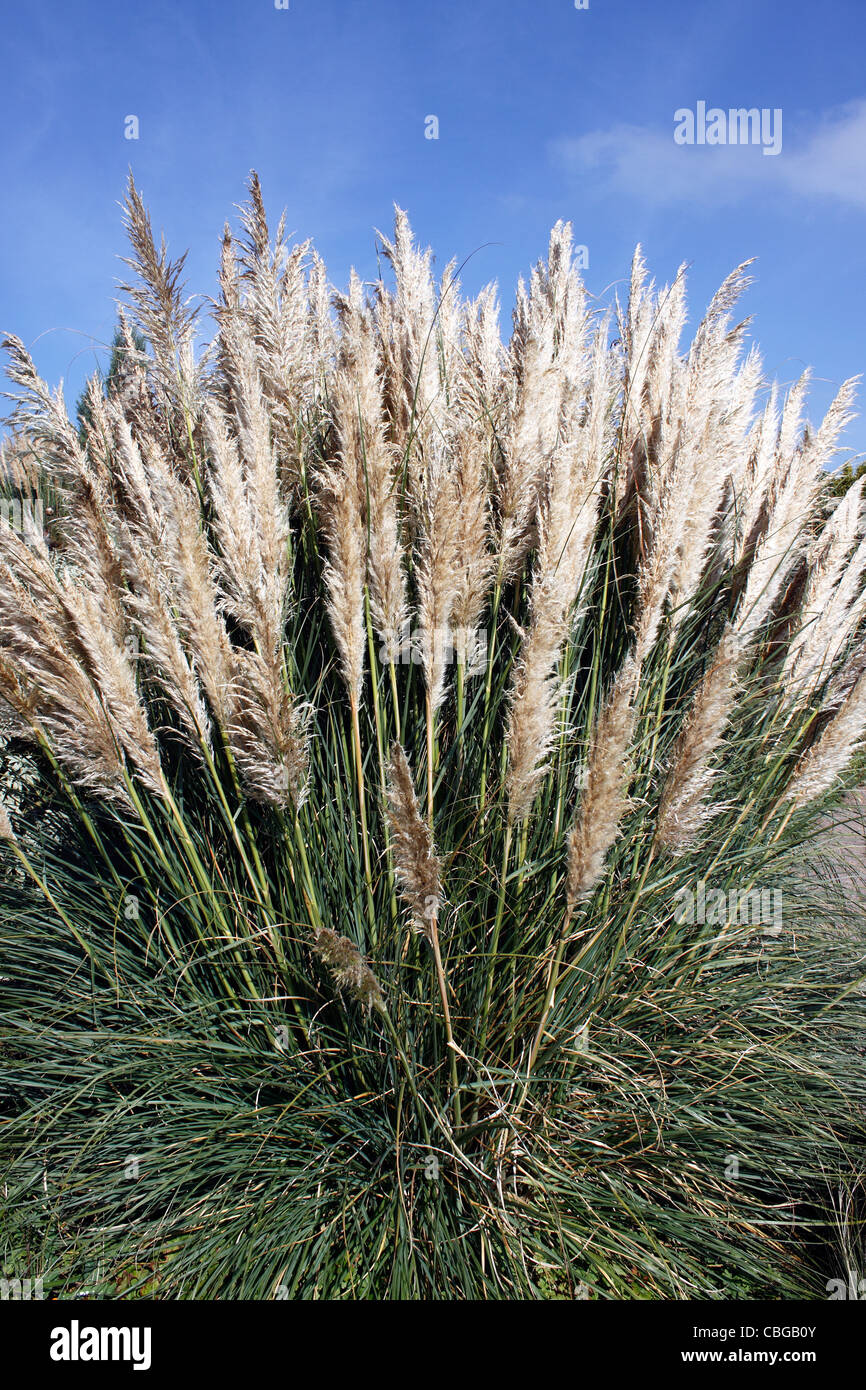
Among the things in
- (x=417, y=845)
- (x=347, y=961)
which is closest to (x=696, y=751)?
(x=417, y=845)

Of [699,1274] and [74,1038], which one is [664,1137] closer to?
[699,1274]

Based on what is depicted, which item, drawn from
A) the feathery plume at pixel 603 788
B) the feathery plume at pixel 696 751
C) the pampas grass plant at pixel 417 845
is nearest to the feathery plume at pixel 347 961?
the pampas grass plant at pixel 417 845

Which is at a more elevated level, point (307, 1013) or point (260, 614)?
point (260, 614)

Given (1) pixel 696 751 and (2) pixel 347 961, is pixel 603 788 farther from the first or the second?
(2) pixel 347 961

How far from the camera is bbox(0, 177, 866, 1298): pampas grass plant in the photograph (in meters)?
1.80

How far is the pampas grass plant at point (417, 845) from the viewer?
1.80 m

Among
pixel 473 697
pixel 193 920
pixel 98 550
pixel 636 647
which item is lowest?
pixel 193 920

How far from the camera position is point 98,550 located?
220 cm

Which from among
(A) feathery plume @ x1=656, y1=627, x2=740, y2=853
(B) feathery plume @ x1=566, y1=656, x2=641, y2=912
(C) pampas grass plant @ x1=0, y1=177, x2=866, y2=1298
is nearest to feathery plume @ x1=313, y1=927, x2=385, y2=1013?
(C) pampas grass plant @ x1=0, y1=177, x2=866, y2=1298

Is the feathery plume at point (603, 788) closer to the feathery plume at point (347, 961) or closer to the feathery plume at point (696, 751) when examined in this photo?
the feathery plume at point (696, 751)

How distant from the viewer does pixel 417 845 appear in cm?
139
